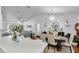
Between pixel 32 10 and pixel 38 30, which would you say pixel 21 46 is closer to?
pixel 38 30

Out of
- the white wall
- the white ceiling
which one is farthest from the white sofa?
the white ceiling

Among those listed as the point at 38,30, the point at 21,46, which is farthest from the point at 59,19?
the point at 21,46

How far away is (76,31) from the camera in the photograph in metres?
1.44

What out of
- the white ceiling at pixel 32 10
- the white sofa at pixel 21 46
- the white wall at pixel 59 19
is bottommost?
the white sofa at pixel 21 46

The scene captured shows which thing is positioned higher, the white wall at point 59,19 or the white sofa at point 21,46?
the white wall at point 59,19

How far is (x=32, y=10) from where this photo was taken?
1.45 metres

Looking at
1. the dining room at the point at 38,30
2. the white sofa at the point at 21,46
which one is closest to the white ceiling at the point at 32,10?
the dining room at the point at 38,30

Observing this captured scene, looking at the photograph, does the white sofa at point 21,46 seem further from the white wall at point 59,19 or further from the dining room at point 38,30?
the white wall at point 59,19

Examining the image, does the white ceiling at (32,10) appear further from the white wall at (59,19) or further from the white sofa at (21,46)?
the white sofa at (21,46)

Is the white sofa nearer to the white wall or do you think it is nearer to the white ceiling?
the white wall

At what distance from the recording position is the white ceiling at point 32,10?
1.42 m

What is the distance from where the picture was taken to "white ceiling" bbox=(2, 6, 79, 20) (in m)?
1.42
